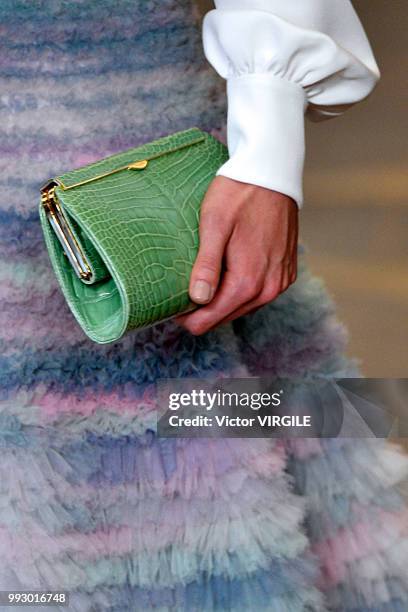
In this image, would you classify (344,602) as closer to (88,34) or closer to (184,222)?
(184,222)

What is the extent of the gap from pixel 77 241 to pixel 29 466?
0.50ft

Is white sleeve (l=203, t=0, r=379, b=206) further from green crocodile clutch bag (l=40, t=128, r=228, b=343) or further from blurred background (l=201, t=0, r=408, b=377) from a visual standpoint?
blurred background (l=201, t=0, r=408, b=377)

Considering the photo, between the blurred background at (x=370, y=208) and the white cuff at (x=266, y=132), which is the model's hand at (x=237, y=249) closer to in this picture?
the white cuff at (x=266, y=132)

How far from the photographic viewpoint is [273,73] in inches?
20.1

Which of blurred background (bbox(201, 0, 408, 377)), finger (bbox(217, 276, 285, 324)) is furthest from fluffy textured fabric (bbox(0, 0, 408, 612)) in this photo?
blurred background (bbox(201, 0, 408, 377))

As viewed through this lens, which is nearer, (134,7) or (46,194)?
(46,194)

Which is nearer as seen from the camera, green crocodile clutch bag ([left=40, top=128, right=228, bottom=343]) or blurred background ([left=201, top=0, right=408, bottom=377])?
green crocodile clutch bag ([left=40, top=128, right=228, bottom=343])

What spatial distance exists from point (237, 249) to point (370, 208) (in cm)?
74

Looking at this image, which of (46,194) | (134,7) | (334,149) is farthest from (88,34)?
(334,149)

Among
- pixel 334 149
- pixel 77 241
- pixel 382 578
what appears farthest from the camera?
pixel 334 149

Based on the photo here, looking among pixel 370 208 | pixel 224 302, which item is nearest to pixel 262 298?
pixel 224 302

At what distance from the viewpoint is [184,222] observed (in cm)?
48

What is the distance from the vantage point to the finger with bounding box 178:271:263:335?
492mm

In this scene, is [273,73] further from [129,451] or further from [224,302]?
[129,451]
